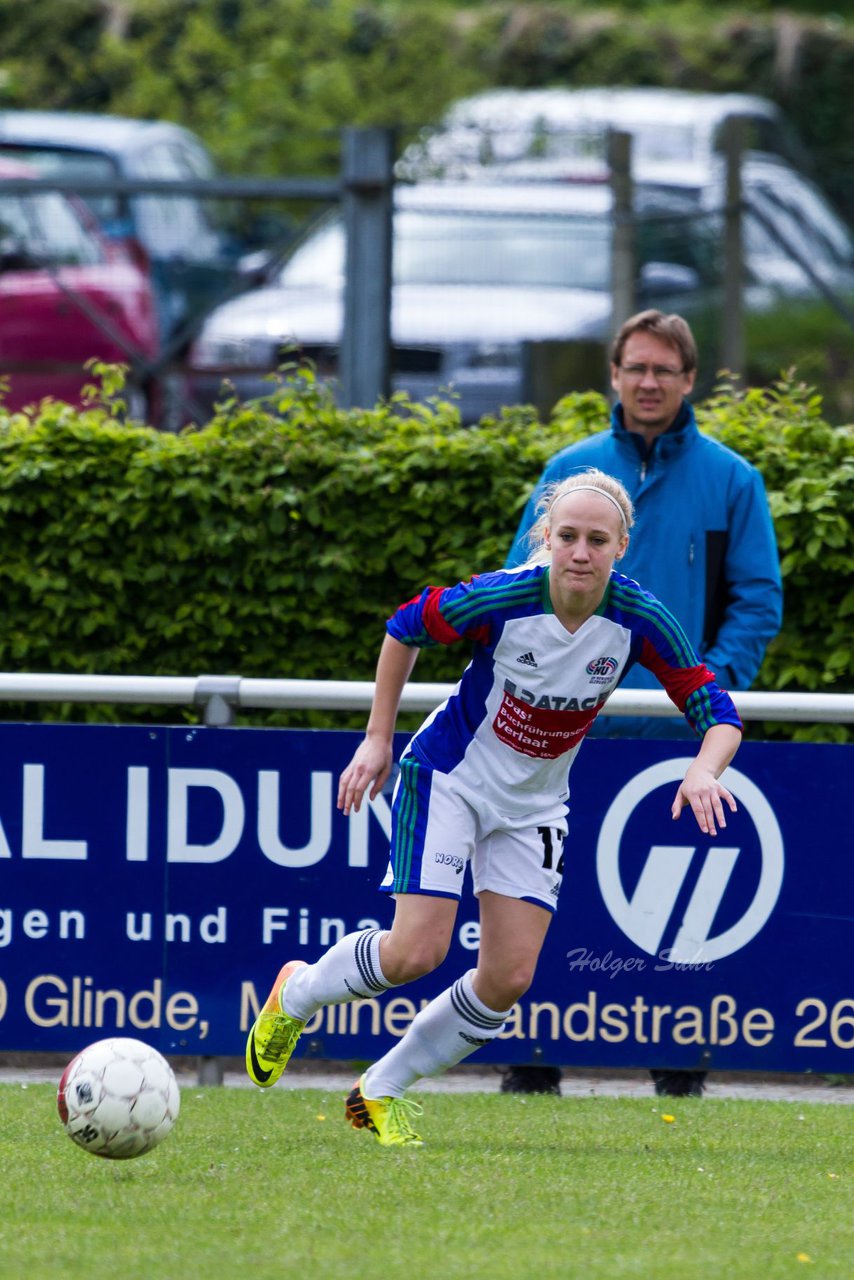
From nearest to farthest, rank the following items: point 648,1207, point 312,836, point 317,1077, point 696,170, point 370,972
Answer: point 648,1207 < point 370,972 < point 312,836 < point 317,1077 < point 696,170

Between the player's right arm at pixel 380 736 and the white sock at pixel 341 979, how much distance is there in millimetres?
369

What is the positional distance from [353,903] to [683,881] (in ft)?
3.37

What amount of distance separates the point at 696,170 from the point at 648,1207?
1148 centimetres

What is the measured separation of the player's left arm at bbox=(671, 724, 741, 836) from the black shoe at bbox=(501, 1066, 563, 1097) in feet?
5.75

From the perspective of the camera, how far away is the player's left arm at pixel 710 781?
508cm

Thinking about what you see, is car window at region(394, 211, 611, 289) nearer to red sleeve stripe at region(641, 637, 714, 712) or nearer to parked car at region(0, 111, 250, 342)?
parked car at region(0, 111, 250, 342)

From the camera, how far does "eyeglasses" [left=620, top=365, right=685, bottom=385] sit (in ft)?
21.5

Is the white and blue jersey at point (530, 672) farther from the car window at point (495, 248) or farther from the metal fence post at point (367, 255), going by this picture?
the car window at point (495, 248)

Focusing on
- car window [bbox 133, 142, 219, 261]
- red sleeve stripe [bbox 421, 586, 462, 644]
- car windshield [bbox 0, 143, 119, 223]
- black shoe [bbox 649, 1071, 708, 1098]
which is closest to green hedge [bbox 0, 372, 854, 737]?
black shoe [bbox 649, 1071, 708, 1098]

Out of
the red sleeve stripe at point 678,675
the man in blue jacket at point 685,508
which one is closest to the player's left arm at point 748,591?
the man in blue jacket at point 685,508

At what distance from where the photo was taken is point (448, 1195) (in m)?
4.88

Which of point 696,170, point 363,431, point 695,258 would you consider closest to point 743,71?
point 696,170

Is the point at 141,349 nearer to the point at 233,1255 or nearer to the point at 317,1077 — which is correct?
the point at 317,1077

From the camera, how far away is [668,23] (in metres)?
25.0
